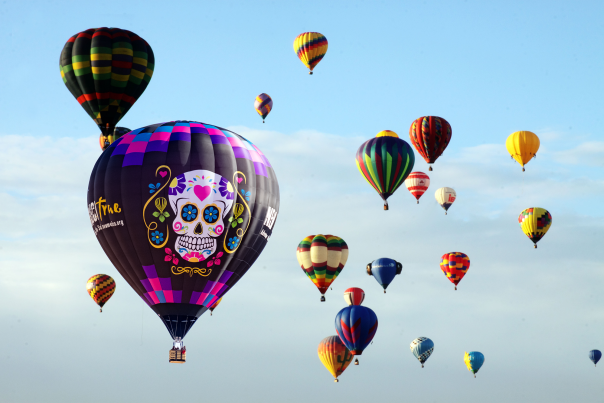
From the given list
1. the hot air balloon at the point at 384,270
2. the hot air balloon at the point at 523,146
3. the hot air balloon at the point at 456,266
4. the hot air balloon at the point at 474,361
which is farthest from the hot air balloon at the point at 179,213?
the hot air balloon at the point at 474,361

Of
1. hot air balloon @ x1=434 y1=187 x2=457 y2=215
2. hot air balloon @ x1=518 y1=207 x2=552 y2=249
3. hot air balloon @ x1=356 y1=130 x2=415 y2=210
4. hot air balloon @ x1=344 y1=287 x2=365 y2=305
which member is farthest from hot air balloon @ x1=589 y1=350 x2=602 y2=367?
hot air balloon @ x1=356 y1=130 x2=415 y2=210

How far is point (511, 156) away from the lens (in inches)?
1902

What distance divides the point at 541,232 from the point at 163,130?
27547 mm

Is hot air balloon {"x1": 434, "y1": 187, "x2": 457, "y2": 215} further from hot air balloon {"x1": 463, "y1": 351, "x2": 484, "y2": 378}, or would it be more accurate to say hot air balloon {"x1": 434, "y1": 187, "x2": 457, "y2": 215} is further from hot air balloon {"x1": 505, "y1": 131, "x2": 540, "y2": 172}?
hot air balloon {"x1": 463, "y1": 351, "x2": 484, "y2": 378}

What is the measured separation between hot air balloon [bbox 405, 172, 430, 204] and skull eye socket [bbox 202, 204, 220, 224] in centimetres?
Answer: 2252

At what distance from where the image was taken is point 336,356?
153ft

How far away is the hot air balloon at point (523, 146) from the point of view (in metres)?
47.8

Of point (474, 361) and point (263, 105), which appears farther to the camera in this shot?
point (263, 105)

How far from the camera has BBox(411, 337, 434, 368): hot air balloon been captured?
53344 millimetres

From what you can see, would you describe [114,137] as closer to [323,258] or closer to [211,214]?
[211,214]

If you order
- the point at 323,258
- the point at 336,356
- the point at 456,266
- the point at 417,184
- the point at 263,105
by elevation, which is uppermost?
the point at 263,105

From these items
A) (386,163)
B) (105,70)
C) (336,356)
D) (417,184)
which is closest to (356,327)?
(336,356)

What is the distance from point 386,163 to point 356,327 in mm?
7828

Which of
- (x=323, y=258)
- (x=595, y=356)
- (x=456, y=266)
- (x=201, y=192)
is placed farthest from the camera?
(x=595, y=356)
